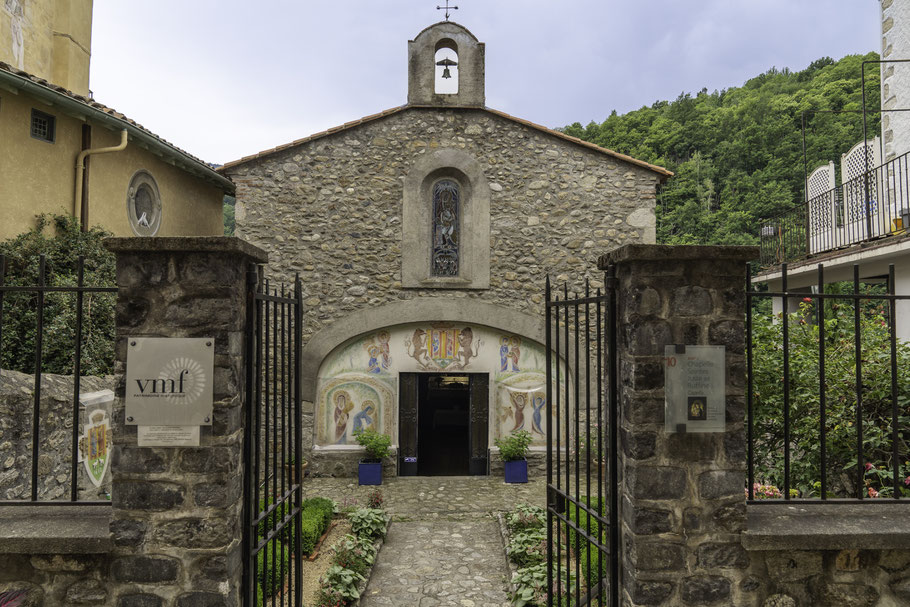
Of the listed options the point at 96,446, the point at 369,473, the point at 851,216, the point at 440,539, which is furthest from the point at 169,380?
the point at 851,216

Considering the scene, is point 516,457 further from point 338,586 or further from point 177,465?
point 177,465

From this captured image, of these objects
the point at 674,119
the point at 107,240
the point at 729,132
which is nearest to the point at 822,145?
the point at 729,132

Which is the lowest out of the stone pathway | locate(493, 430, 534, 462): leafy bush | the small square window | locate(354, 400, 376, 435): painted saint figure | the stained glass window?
the stone pathway

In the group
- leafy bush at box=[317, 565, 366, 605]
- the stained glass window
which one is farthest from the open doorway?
leafy bush at box=[317, 565, 366, 605]

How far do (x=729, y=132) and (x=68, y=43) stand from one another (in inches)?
1157

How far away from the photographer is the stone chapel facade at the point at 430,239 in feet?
31.8

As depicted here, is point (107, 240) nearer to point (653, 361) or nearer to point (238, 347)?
point (238, 347)

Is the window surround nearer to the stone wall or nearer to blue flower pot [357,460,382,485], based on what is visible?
blue flower pot [357,460,382,485]

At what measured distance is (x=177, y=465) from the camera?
2.81m

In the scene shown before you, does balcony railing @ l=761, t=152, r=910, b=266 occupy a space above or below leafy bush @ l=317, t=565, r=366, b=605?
above

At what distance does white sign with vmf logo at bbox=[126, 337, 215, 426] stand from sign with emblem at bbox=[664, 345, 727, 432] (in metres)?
2.33

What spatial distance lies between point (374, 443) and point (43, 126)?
6.76 meters

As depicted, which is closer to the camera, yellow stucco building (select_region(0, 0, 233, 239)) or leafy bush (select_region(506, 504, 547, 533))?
leafy bush (select_region(506, 504, 547, 533))

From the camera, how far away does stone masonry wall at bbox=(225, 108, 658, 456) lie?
381 inches
